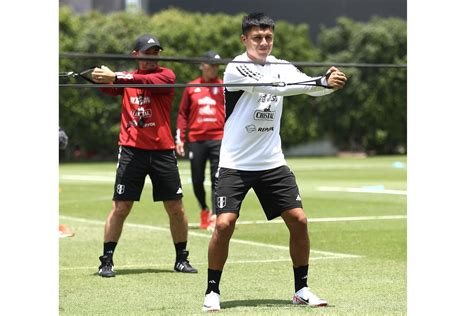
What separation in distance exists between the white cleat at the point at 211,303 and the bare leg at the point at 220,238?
0.25 metres

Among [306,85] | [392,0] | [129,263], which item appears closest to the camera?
[306,85]

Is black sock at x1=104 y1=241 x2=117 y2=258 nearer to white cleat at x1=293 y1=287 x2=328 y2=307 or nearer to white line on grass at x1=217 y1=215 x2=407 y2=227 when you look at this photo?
white cleat at x1=293 y1=287 x2=328 y2=307

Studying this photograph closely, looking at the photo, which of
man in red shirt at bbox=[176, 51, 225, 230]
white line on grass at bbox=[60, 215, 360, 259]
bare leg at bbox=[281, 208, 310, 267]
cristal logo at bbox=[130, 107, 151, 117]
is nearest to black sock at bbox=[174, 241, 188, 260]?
cristal logo at bbox=[130, 107, 151, 117]

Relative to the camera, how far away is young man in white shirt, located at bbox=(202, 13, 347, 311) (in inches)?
321

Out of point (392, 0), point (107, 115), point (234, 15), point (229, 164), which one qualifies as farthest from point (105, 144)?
point (229, 164)

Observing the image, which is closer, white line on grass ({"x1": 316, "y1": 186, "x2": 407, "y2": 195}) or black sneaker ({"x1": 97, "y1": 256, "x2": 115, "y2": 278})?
black sneaker ({"x1": 97, "y1": 256, "x2": 115, "y2": 278})

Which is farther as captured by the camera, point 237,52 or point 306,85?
point 237,52

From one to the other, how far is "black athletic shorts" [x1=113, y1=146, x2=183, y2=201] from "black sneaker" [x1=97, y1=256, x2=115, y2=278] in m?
0.61

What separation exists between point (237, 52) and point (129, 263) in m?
46.1

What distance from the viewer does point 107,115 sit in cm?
5275
